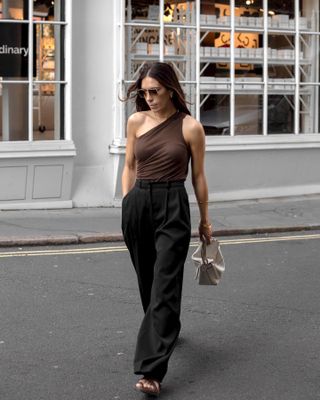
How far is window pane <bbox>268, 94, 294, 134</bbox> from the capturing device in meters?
14.7

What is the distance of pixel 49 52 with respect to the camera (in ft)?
42.1

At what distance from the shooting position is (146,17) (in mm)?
13500

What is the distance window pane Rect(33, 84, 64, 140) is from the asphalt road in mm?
3468

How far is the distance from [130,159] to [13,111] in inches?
298

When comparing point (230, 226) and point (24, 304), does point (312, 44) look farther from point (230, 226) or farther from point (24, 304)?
point (24, 304)

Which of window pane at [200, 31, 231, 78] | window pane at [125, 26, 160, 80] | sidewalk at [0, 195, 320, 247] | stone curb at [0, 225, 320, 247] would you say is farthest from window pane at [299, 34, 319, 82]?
stone curb at [0, 225, 320, 247]

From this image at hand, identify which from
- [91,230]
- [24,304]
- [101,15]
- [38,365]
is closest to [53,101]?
[101,15]

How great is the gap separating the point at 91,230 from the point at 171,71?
20.4 ft

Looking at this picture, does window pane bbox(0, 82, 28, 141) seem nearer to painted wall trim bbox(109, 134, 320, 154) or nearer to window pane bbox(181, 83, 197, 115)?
painted wall trim bbox(109, 134, 320, 154)

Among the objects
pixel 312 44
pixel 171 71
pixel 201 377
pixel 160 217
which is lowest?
pixel 201 377

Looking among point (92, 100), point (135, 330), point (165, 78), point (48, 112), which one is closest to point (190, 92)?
point (92, 100)

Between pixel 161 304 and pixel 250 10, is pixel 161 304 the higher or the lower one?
the lower one

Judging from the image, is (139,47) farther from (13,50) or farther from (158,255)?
(158,255)

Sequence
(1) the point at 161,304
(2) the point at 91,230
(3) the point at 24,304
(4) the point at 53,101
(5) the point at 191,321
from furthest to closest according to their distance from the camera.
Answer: (4) the point at 53,101 < (2) the point at 91,230 < (3) the point at 24,304 < (5) the point at 191,321 < (1) the point at 161,304
